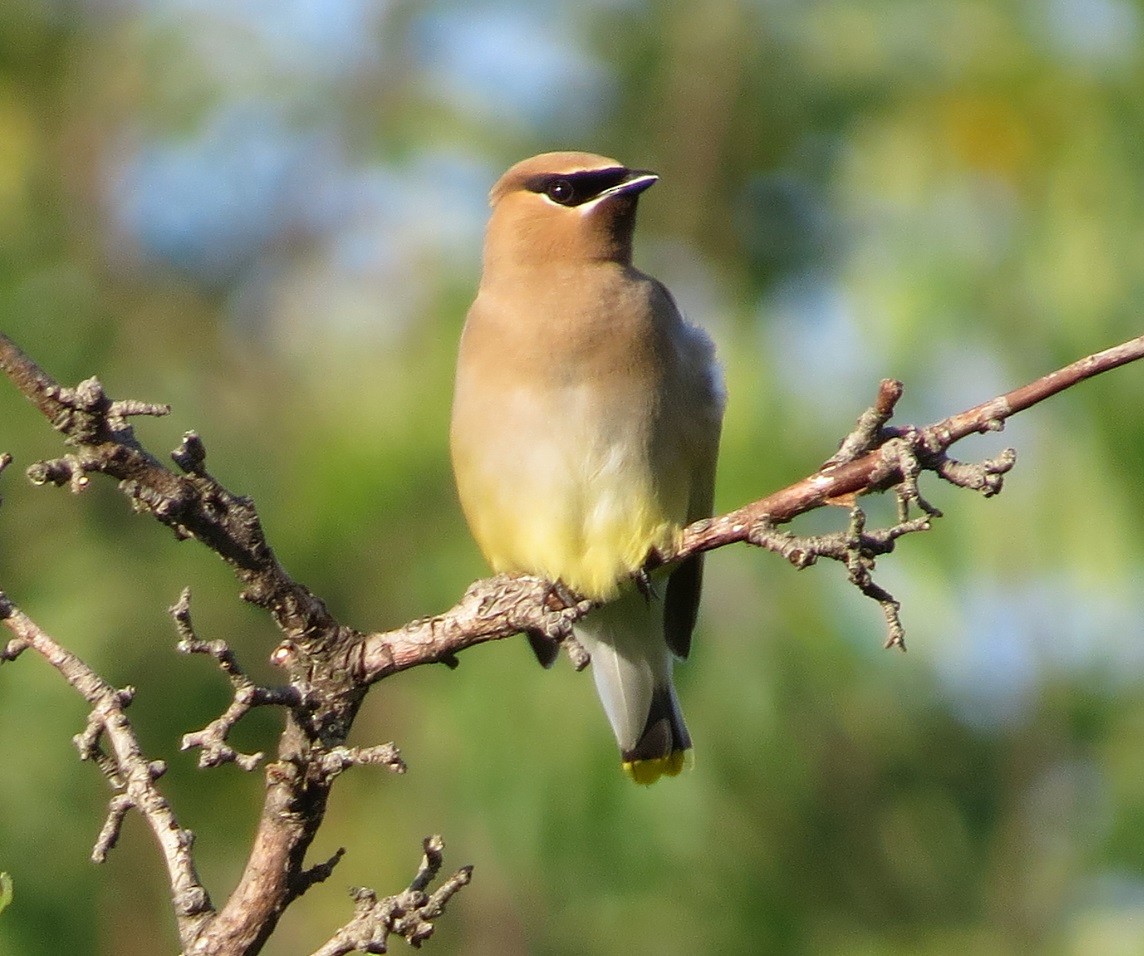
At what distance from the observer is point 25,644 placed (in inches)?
104

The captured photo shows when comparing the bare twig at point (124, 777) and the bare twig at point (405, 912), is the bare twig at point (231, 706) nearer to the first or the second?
the bare twig at point (124, 777)

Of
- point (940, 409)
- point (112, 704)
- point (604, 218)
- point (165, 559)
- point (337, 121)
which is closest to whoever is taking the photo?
point (112, 704)

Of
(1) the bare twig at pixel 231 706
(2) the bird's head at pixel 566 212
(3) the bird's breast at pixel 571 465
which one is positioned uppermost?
(2) the bird's head at pixel 566 212

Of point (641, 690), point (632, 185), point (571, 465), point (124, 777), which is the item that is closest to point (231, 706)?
point (124, 777)

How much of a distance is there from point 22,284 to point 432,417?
1874 millimetres

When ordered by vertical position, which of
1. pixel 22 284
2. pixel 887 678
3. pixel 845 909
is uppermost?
pixel 22 284

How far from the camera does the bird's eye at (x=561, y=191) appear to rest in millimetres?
4738

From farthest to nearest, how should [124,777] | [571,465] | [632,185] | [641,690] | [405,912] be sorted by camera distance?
[641,690] → [632,185] → [571,465] → [405,912] → [124,777]

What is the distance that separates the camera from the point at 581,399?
4.30 meters

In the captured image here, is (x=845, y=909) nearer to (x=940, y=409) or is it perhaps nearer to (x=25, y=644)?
(x=940, y=409)

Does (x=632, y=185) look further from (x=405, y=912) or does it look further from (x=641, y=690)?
(x=405, y=912)

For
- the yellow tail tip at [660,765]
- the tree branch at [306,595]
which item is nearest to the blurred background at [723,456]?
the yellow tail tip at [660,765]

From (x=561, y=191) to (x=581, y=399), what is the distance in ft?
2.28

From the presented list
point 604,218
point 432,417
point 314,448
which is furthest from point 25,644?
point 314,448
